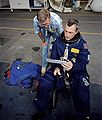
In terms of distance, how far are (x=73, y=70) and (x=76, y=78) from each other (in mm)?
118

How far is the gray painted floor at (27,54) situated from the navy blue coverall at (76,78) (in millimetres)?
300

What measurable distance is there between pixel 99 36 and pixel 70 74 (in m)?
3.01

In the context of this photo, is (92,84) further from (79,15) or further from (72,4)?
(72,4)

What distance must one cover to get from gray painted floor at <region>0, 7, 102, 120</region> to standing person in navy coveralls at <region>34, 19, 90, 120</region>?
0.31 meters

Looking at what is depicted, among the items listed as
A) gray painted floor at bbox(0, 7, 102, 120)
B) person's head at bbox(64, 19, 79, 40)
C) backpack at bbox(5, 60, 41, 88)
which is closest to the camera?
person's head at bbox(64, 19, 79, 40)

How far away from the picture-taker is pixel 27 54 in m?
4.30

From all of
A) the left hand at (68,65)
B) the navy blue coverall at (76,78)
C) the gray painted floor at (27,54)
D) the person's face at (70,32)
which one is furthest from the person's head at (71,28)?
the gray painted floor at (27,54)

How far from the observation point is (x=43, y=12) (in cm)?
243

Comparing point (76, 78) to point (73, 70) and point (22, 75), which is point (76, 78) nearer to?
point (73, 70)

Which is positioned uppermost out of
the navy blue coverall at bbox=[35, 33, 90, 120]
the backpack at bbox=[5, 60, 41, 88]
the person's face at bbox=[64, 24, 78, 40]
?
the person's face at bbox=[64, 24, 78, 40]

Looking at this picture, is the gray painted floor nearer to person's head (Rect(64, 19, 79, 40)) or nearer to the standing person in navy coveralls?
the standing person in navy coveralls

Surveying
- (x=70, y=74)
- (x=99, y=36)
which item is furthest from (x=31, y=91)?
(x=99, y=36)

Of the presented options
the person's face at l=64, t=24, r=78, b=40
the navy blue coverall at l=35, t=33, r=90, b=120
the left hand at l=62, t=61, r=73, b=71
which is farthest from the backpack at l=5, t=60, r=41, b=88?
the person's face at l=64, t=24, r=78, b=40

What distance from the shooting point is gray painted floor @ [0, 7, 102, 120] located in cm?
266
